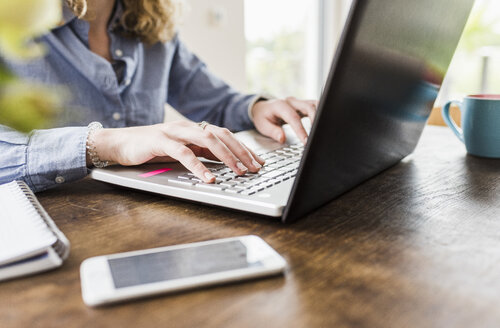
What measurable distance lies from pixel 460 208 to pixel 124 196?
Result: 1.46 feet

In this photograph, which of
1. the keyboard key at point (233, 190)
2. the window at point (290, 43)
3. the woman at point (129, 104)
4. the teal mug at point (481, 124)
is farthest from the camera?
the window at point (290, 43)

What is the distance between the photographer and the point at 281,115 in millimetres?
965

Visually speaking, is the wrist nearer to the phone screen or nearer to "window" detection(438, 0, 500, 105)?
the phone screen

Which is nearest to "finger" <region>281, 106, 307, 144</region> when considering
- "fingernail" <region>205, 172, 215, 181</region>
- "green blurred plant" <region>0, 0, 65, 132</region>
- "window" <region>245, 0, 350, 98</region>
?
"fingernail" <region>205, 172, 215, 181</region>

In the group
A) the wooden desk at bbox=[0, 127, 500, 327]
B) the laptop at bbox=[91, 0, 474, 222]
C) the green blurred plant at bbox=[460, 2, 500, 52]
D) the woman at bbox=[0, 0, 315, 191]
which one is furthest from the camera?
the green blurred plant at bbox=[460, 2, 500, 52]

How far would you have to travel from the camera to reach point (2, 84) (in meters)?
0.22

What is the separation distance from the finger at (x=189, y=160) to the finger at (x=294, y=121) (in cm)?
31

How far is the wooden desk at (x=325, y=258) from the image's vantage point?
33cm

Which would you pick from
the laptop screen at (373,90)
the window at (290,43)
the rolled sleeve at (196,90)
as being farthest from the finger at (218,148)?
the window at (290,43)

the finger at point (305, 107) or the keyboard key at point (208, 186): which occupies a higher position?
the finger at point (305, 107)

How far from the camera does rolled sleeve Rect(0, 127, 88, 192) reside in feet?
2.17

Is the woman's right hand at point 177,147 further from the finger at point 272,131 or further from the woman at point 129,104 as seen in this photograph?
the finger at point 272,131

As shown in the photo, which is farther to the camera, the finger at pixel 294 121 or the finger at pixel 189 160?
the finger at pixel 294 121

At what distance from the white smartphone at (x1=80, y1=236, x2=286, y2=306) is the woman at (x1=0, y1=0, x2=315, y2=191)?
176 millimetres
